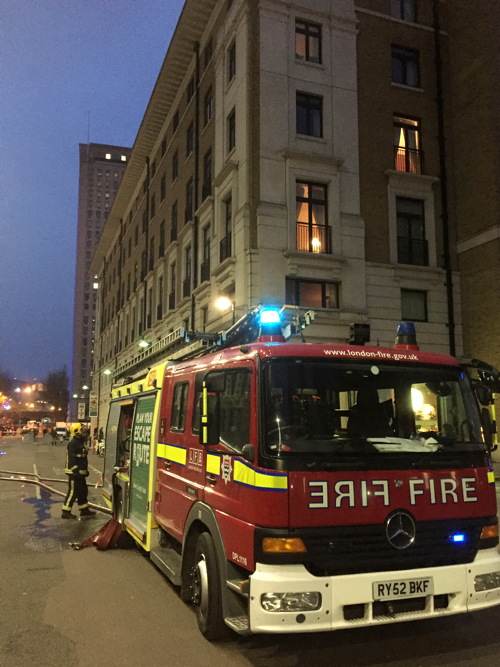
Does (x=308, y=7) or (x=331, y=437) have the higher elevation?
(x=308, y=7)

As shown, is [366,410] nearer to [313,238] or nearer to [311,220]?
[313,238]

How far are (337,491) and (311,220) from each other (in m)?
15.3

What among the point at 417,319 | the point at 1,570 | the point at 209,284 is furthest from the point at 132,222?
the point at 1,570

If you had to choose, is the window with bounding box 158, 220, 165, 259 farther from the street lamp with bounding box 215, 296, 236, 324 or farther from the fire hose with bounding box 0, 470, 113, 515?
the fire hose with bounding box 0, 470, 113, 515

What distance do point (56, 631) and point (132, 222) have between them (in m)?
36.6

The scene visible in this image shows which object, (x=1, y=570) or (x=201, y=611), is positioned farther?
(x=1, y=570)

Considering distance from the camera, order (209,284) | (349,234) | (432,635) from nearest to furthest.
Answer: (432,635), (349,234), (209,284)

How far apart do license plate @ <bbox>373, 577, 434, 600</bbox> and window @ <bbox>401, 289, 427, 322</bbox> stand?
1604 centimetres

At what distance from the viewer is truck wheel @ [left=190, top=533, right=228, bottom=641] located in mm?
4281

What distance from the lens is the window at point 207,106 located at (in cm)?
2278

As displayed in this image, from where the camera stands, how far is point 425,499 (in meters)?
4.00

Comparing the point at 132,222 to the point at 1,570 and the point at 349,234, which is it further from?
the point at 1,570

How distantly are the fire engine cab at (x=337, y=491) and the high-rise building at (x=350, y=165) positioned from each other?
1235 cm

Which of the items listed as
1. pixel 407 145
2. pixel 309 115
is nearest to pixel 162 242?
pixel 309 115
